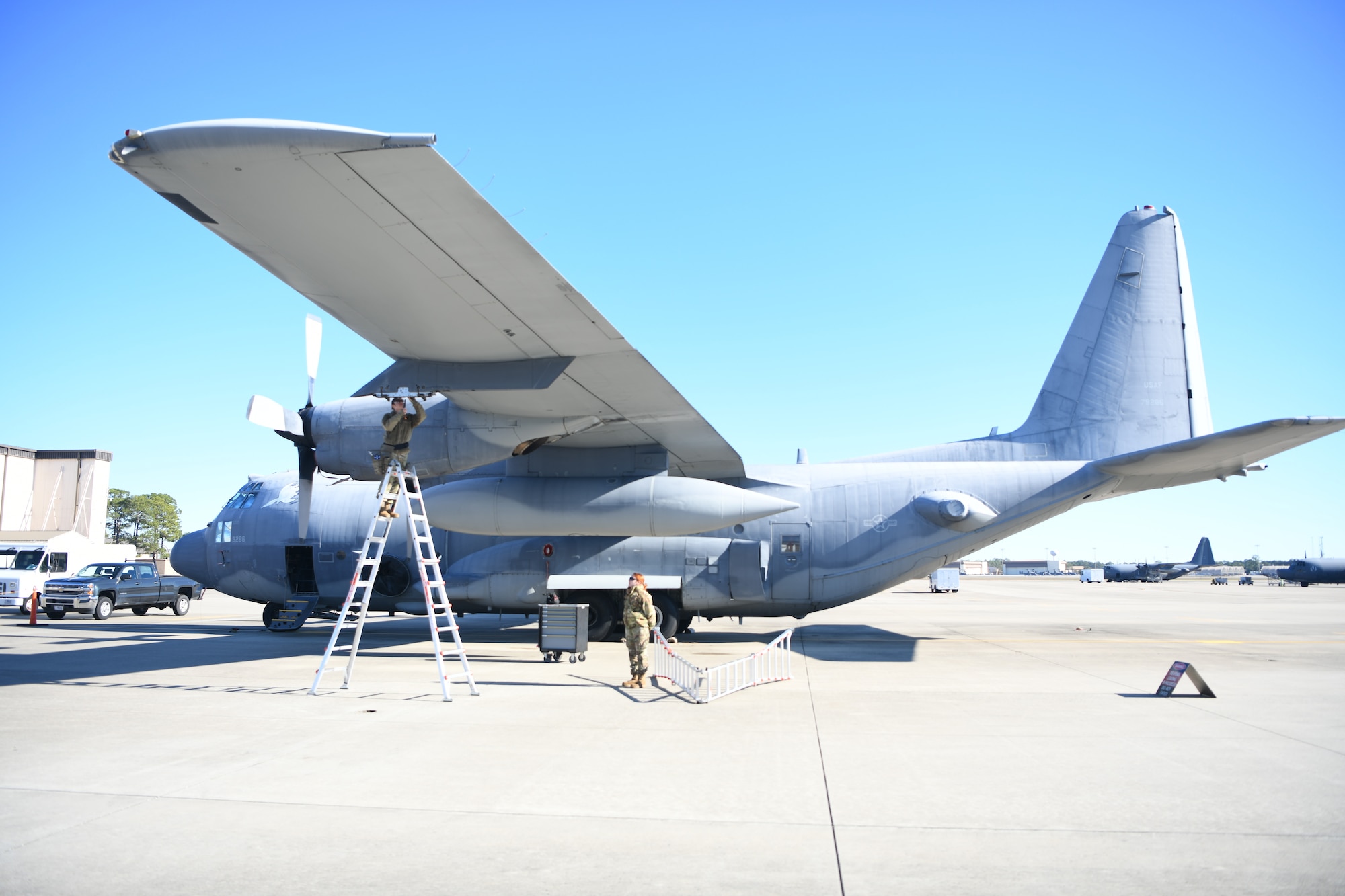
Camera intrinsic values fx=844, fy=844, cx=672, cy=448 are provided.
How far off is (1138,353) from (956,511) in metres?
4.89

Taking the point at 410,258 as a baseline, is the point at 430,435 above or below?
below

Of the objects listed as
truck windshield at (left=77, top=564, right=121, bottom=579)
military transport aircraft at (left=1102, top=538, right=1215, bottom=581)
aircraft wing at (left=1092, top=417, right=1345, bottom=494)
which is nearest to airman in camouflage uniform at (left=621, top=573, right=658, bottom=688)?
aircraft wing at (left=1092, top=417, right=1345, bottom=494)

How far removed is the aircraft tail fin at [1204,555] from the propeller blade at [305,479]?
306 feet

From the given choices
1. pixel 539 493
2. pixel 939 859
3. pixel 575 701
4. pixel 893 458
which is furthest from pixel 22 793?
pixel 893 458

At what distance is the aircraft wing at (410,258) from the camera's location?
24.8ft

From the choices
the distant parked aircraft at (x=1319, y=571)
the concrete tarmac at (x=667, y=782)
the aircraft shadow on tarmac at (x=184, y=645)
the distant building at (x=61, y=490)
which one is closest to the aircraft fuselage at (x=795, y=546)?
the aircraft shadow on tarmac at (x=184, y=645)

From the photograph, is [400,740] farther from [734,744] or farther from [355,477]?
[355,477]

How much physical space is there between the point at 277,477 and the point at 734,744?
51.5 feet

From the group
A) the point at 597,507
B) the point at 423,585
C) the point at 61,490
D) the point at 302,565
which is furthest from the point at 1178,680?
the point at 61,490

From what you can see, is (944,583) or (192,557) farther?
(944,583)

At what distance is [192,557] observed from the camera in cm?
1992

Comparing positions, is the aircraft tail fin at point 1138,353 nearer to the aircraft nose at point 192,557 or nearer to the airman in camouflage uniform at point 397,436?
the airman in camouflage uniform at point 397,436

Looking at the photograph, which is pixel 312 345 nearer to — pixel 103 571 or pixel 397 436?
pixel 397 436

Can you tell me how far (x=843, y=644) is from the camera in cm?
1723
